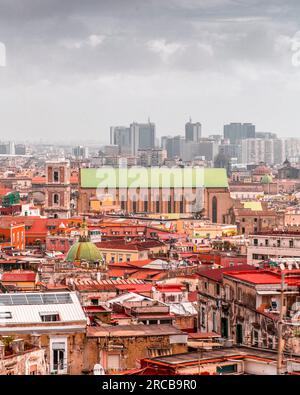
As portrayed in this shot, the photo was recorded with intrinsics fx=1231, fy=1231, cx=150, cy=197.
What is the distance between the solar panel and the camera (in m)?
5.12

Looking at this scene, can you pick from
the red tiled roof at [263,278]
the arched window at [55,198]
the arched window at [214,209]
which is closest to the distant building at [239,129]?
the red tiled roof at [263,278]

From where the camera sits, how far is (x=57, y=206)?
993 inches

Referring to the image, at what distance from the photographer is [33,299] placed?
17.1ft

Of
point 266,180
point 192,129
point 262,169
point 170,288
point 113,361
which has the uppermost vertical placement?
point 192,129

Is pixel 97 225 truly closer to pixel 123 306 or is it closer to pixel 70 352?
pixel 123 306

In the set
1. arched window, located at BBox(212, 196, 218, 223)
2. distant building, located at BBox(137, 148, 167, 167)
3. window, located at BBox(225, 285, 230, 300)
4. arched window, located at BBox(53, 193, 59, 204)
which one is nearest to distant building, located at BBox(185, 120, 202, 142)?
window, located at BBox(225, 285, 230, 300)

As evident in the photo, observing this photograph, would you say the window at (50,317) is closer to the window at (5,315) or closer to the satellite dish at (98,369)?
the window at (5,315)

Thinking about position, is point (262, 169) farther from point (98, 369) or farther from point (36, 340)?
point (98, 369)

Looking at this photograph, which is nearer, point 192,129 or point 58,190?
point 192,129

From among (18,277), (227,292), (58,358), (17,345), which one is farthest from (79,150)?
(17,345)

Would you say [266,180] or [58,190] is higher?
[266,180]

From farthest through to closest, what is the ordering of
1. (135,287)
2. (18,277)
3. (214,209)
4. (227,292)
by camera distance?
(214,209) → (18,277) → (135,287) → (227,292)
